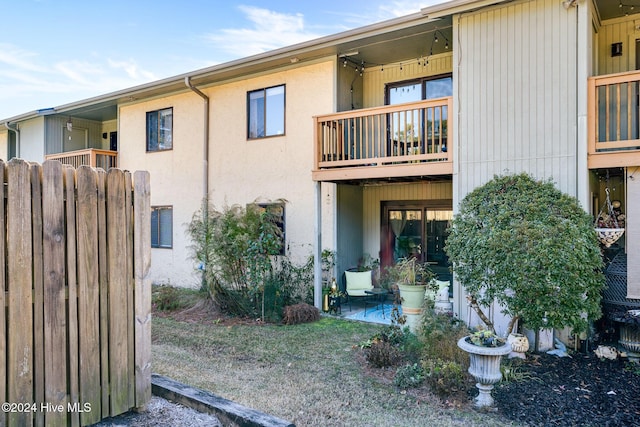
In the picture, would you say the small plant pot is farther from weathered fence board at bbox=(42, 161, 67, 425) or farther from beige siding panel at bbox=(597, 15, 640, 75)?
weathered fence board at bbox=(42, 161, 67, 425)

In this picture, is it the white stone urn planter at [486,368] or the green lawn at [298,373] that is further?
the white stone urn planter at [486,368]

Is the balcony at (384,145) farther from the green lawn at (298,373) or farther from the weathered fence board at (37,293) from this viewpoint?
the weathered fence board at (37,293)

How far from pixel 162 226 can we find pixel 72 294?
9943mm

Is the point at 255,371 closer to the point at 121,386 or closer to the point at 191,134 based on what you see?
the point at 121,386

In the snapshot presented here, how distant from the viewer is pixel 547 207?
5.94 metres

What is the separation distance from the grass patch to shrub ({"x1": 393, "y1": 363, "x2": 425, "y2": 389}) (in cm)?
10

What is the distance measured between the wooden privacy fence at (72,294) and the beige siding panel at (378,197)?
24.3ft

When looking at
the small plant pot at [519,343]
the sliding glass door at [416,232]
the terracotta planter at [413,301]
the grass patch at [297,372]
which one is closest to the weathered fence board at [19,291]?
the grass patch at [297,372]

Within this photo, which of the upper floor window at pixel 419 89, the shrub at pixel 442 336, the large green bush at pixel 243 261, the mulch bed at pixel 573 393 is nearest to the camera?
the mulch bed at pixel 573 393

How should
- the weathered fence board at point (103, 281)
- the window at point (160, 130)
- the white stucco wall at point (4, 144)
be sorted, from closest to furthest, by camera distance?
the weathered fence board at point (103, 281) → the window at point (160, 130) → the white stucco wall at point (4, 144)

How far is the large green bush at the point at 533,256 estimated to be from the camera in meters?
5.27

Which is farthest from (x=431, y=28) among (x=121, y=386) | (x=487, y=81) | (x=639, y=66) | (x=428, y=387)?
(x=121, y=386)

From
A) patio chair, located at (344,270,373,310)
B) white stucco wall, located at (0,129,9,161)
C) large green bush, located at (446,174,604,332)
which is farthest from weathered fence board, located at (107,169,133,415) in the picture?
white stucco wall, located at (0,129,9,161)

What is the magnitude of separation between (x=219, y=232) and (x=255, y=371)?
3889 millimetres
